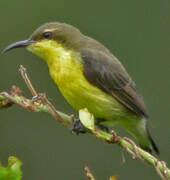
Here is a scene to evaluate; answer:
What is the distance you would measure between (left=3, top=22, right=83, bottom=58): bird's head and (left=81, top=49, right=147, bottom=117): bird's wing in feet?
0.51

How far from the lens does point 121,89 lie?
15.3 feet

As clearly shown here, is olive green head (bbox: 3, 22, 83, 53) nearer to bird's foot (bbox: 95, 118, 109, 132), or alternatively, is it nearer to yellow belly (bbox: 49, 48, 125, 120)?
yellow belly (bbox: 49, 48, 125, 120)

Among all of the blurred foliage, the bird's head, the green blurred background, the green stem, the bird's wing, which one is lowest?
the green blurred background

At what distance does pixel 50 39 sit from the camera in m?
4.63

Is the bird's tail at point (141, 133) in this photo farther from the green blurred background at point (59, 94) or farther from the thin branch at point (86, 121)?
the green blurred background at point (59, 94)

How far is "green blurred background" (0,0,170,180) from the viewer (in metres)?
7.90

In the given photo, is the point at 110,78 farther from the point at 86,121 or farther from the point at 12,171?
the point at 12,171

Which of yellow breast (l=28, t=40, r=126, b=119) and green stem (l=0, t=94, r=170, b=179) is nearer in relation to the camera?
green stem (l=0, t=94, r=170, b=179)

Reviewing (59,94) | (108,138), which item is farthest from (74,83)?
(59,94)

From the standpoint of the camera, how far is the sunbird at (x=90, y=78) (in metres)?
4.33

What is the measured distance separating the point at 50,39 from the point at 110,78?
572 millimetres

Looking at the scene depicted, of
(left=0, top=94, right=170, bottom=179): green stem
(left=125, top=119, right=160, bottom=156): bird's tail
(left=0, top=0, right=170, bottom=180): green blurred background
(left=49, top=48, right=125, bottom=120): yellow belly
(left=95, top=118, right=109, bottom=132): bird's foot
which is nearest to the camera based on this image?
(left=0, top=94, right=170, bottom=179): green stem

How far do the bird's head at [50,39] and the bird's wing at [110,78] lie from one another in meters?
0.15

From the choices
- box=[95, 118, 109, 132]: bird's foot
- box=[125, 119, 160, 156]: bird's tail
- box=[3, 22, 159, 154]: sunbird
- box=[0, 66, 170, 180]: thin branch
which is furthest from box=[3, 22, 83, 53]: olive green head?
box=[0, 66, 170, 180]: thin branch
